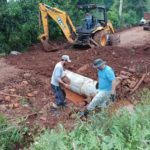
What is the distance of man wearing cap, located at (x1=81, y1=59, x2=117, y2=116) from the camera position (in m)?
9.22

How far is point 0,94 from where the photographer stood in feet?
41.1

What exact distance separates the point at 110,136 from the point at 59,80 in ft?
14.2

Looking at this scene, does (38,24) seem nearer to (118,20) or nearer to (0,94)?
(0,94)

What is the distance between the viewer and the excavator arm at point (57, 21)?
61.2 feet

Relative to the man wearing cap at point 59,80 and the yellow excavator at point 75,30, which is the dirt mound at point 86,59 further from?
the man wearing cap at point 59,80

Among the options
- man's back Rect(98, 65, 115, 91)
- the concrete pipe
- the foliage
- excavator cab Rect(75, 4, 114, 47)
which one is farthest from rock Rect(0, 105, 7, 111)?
excavator cab Rect(75, 4, 114, 47)

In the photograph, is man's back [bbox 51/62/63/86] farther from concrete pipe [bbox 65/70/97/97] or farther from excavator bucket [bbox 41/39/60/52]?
excavator bucket [bbox 41/39/60/52]

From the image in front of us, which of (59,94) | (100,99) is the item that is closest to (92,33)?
(59,94)

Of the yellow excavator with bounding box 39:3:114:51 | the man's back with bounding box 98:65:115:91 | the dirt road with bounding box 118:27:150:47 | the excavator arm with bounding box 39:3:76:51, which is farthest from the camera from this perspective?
the dirt road with bounding box 118:27:150:47

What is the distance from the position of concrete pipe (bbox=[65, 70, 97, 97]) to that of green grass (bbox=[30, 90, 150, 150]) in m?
3.29

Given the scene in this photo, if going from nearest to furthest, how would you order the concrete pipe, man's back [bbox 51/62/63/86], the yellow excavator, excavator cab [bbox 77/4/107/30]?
man's back [bbox 51/62/63/86], the concrete pipe, the yellow excavator, excavator cab [bbox 77/4/107/30]

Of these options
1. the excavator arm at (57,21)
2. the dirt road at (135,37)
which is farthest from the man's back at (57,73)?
the dirt road at (135,37)

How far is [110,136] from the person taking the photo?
20.9ft

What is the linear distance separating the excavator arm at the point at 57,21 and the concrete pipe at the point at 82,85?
815cm
